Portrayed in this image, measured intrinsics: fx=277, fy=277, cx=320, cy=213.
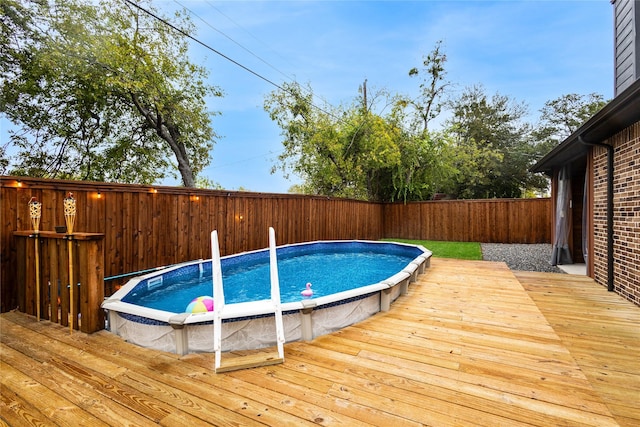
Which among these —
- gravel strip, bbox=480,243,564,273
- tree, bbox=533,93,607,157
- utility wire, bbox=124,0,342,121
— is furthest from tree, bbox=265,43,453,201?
tree, bbox=533,93,607,157

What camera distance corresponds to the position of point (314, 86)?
12.1 m

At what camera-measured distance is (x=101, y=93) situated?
27.9ft

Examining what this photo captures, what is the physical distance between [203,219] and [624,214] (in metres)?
6.44

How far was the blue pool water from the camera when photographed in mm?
4211

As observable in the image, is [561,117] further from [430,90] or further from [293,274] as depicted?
[293,274]

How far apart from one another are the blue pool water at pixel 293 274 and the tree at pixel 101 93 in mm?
6342

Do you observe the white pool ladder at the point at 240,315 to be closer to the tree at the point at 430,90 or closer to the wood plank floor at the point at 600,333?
the wood plank floor at the point at 600,333

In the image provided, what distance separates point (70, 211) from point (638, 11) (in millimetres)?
9256

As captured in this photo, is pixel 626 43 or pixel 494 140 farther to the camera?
pixel 494 140

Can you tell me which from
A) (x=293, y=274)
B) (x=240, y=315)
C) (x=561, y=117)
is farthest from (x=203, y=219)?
(x=561, y=117)

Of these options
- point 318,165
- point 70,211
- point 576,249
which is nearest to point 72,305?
point 70,211

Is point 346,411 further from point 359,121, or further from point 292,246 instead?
point 359,121

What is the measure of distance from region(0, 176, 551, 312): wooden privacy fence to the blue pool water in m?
0.42

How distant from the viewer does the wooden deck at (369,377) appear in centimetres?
153
